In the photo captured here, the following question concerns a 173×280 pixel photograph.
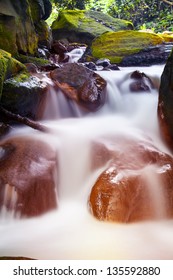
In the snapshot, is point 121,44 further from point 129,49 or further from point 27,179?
point 27,179

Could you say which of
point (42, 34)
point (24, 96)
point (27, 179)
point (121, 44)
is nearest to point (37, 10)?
point (42, 34)

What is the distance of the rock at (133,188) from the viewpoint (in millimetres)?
2734

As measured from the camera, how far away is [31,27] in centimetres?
712

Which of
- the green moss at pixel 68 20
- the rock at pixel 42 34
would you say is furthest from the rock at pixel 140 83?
the green moss at pixel 68 20

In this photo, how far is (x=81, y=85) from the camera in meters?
4.84

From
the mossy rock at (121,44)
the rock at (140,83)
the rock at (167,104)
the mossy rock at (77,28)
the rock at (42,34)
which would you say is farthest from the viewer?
the mossy rock at (77,28)

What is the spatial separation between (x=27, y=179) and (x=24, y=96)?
1537 mm

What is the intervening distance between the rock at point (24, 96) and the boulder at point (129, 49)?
4.20 m

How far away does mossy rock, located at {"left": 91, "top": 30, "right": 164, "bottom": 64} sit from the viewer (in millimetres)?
8219

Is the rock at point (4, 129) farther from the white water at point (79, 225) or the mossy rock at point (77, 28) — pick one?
the mossy rock at point (77, 28)

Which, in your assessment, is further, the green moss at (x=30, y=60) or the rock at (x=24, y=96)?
the green moss at (x=30, y=60)
